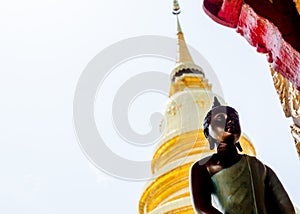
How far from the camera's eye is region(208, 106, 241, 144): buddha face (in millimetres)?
3123

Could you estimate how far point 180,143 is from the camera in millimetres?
14953

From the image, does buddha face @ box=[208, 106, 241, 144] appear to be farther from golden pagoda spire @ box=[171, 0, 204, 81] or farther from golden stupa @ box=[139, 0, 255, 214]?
golden pagoda spire @ box=[171, 0, 204, 81]

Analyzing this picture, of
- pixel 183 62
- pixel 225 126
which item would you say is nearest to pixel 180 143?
pixel 183 62

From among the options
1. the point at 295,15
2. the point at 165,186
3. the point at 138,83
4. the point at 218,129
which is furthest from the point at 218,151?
the point at 165,186

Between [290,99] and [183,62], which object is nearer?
[290,99]

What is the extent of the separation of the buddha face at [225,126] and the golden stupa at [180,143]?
9.21 metres

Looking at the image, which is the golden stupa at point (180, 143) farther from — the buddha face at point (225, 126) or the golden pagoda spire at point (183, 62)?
the buddha face at point (225, 126)

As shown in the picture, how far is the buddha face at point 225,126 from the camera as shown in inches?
123

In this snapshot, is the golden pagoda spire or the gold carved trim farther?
the golden pagoda spire

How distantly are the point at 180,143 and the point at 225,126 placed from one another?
11.9 metres

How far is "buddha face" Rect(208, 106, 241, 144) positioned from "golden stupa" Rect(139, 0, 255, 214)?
9210mm

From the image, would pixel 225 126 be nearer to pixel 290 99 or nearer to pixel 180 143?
pixel 290 99

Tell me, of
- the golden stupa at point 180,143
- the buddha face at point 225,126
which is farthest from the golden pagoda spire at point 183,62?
the buddha face at point 225,126

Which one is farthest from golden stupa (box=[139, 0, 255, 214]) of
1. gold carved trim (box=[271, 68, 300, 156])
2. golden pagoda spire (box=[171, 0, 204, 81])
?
gold carved trim (box=[271, 68, 300, 156])
